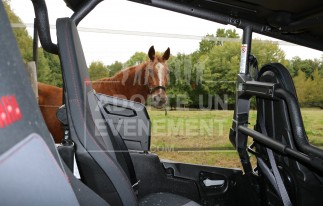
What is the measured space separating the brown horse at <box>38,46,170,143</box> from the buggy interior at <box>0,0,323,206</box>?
126cm

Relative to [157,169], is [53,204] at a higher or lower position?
higher

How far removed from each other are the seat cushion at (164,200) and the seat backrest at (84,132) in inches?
17.6

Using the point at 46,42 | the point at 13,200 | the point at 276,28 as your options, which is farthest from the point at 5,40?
the point at 276,28

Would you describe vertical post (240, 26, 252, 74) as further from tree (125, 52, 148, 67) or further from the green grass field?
tree (125, 52, 148, 67)

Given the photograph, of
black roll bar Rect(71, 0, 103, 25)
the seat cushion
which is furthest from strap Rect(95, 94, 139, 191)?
black roll bar Rect(71, 0, 103, 25)

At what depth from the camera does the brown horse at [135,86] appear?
3.12m

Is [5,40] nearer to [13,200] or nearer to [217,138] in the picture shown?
[13,200]

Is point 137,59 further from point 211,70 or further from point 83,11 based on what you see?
point 83,11

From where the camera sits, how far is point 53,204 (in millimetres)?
491

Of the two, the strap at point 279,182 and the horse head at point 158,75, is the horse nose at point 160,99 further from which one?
the strap at point 279,182

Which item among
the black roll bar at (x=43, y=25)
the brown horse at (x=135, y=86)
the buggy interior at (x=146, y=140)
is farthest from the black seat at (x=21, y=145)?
the brown horse at (x=135, y=86)

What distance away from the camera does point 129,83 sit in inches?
135

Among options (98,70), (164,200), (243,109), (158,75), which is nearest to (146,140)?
(164,200)

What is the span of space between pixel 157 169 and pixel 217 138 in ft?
4.14
